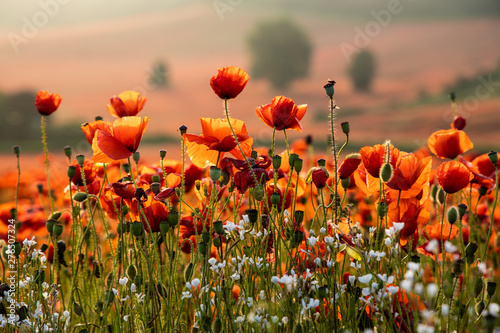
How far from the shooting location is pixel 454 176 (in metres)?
1.58

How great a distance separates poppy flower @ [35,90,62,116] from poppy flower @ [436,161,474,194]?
1481 millimetres

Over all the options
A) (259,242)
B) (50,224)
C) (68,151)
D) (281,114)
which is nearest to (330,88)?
(281,114)

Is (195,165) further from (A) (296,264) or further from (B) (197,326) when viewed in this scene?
(B) (197,326)

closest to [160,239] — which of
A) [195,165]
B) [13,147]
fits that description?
[195,165]

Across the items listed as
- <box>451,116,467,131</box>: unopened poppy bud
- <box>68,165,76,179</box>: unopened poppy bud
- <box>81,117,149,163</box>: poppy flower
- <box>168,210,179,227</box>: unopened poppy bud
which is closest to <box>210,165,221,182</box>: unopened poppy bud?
<box>168,210,179,227</box>: unopened poppy bud

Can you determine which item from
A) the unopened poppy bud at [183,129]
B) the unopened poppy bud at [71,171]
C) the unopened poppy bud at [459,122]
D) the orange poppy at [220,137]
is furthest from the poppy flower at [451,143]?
the unopened poppy bud at [71,171]

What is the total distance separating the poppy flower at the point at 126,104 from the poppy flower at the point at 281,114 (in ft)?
1.83

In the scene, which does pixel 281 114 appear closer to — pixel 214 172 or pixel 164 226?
pixel 214 172

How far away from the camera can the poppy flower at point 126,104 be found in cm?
196

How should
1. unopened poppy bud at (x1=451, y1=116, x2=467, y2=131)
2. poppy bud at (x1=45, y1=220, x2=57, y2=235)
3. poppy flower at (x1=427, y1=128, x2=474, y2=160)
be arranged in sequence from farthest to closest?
unopened poppy bud at (x1=451, y1=116, x2=467, y2=131), poppy flower at (x1=427, y1=128, x2=474, y2=160), poppy bud at (x1=45, y1=220, x2=57, y2=235)

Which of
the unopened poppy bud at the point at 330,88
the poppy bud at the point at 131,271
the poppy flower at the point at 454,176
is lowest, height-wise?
the poppy bud at the point at 131,271

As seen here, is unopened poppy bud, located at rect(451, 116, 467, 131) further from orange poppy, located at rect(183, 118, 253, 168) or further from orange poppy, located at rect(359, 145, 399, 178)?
orange poppy, located at rect(183, 118, 253, 168)

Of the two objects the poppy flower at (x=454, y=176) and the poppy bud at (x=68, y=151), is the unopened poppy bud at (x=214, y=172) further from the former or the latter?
the poppy bud at (x=68, y=151)

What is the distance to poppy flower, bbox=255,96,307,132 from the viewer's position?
1659 mm
